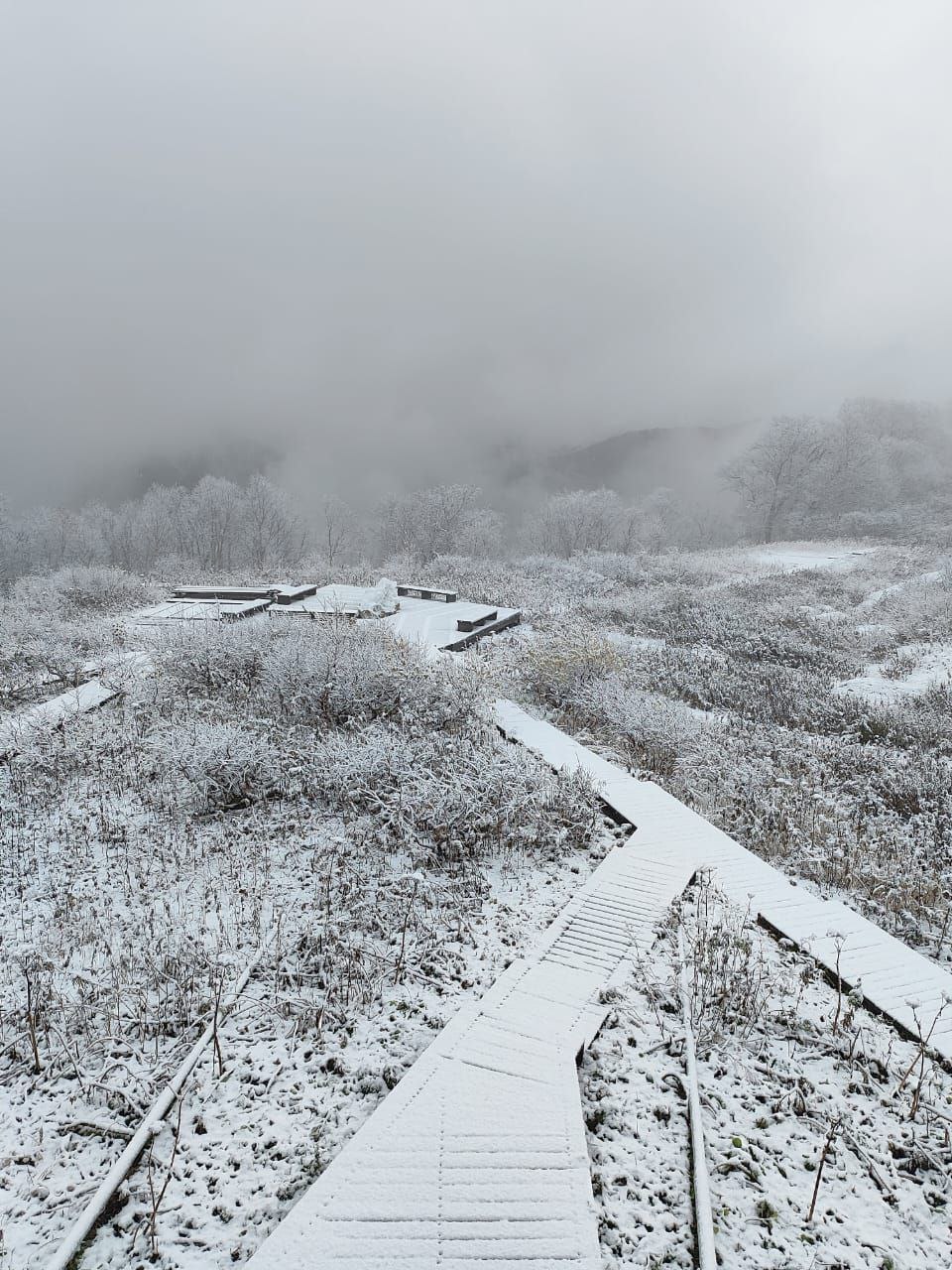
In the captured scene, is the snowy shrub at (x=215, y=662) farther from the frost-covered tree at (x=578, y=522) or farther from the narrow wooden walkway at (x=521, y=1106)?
the frost-covered tree at (x=578, y=522)

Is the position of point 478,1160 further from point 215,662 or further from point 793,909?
point 215,662

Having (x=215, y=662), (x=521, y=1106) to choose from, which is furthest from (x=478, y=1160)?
(x=215, y=662)

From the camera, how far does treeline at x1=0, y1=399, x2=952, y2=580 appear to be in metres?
48.0

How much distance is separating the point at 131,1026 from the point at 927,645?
66.7 ft

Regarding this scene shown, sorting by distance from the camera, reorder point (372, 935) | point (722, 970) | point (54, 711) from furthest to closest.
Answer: point (54, 711)
point (372, 935)
point (722, 970)

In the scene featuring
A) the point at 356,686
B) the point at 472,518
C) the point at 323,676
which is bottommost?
the point at 356,686

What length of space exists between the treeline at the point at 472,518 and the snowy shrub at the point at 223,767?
37297mm

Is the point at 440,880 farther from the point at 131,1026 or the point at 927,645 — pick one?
the point at 927,645

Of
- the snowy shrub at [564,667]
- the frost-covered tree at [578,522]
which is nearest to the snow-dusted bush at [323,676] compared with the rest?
the snowy shrub at [564,667]

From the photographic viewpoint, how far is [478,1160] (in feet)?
12.0

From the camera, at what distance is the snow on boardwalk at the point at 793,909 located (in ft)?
16.7

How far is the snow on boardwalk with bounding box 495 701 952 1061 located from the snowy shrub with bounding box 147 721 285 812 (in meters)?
4.27

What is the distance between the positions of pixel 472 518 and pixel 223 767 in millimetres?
42626

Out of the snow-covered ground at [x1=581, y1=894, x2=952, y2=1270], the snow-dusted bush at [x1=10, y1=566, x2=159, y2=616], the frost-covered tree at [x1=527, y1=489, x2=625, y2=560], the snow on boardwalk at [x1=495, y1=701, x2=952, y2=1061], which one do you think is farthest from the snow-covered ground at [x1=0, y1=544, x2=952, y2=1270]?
the frost-covered tree at [x1=527, y1=489, x2=625, y2=560]
